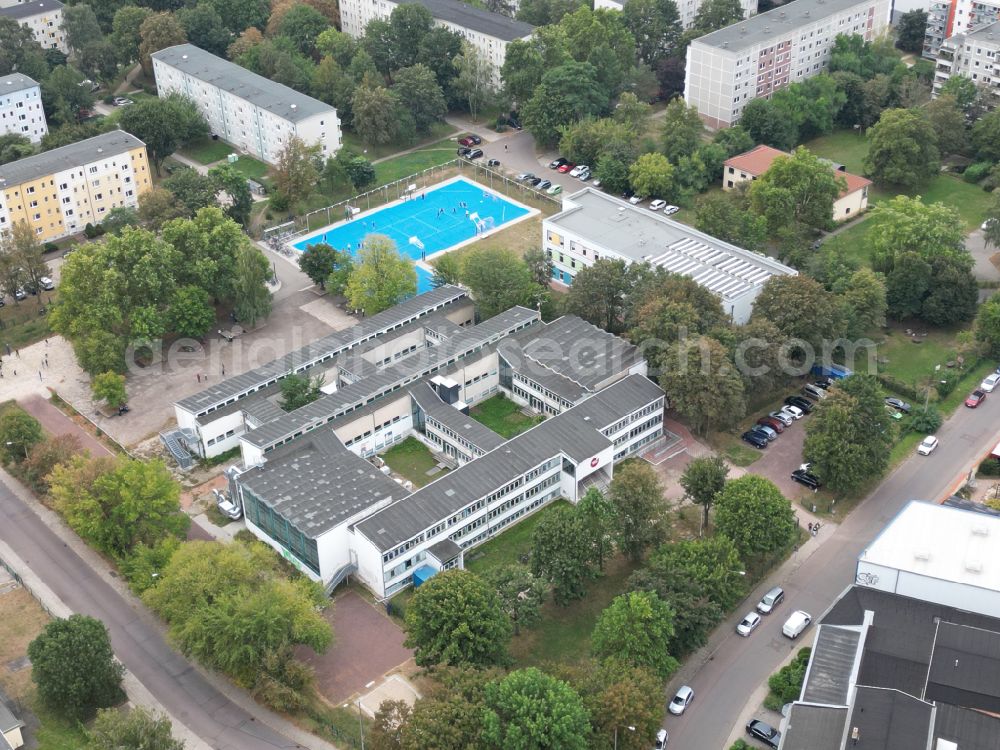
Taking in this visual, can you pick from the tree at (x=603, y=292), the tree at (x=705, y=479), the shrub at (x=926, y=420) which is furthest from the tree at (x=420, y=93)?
the tree at (x=705, y=479)

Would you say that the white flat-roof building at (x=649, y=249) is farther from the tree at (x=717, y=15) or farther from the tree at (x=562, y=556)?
the tree at (x=717, y=15)

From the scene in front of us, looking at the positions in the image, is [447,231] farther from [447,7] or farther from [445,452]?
[447,7]

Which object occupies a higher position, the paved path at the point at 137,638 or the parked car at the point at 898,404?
the parked car at the point at 898,404

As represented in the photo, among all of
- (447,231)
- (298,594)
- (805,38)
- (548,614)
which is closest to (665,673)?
(548,614)

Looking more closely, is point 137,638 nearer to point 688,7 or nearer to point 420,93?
point 420,93

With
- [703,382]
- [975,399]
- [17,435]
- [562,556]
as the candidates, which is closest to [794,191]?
[975,399]

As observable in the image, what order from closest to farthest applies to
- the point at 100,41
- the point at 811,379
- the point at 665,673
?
the point at 665,673 → the point at 811,379 → the point at 100,41

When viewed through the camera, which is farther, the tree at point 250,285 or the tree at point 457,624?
the tree at point 250,285
